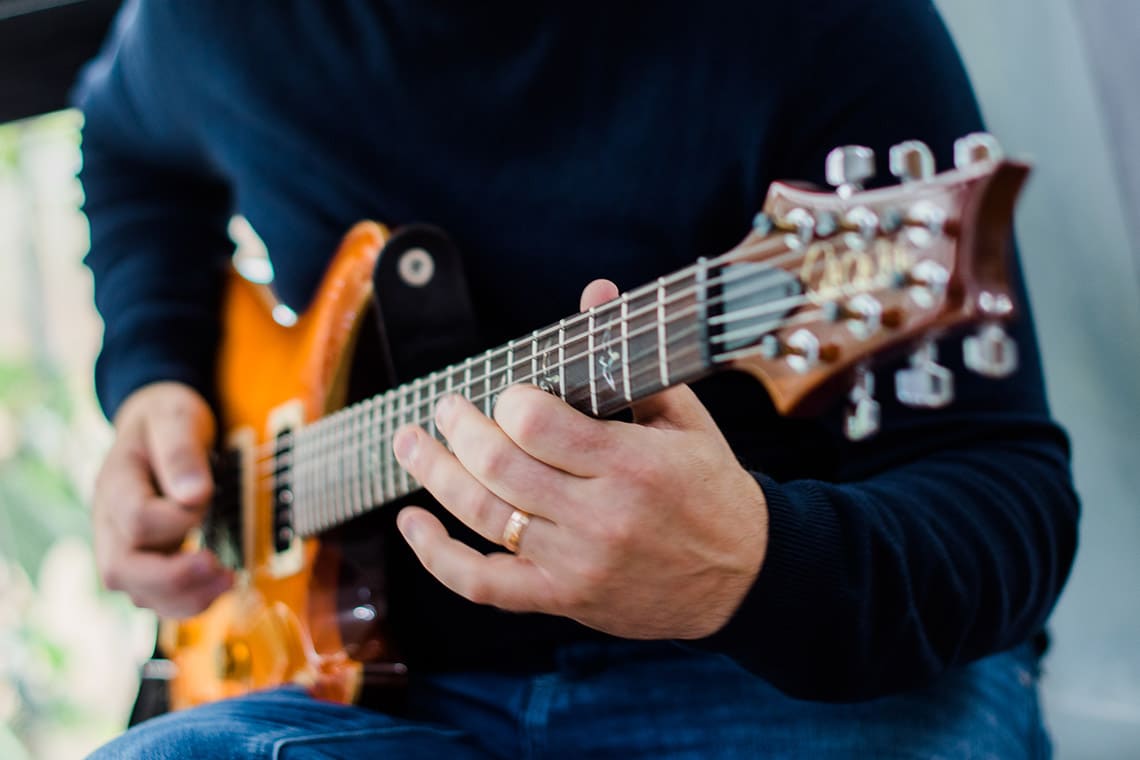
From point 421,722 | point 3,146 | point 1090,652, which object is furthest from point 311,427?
point 3,146

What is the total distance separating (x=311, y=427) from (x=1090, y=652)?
0.76 meters

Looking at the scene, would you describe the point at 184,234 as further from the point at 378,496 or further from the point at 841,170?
the point at 841,170

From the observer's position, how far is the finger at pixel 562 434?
1.48 feet

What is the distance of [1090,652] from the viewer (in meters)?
0.99

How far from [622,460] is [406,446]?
0.50ft

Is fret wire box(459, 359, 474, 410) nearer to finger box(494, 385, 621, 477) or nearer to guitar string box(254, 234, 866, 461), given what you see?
guitar string box(254, 234, 866, 461)

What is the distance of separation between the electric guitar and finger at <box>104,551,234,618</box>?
0.09 feet

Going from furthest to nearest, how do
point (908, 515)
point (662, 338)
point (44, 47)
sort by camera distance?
point (44, 47) → point (908, 515) → point (662, 338)

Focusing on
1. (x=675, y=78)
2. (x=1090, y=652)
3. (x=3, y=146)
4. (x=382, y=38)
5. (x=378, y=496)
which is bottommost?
(x=1090, y=652)

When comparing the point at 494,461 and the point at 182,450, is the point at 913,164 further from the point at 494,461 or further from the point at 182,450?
the point at 182,450

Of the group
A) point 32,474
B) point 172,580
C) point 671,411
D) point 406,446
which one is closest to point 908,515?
point 671,411

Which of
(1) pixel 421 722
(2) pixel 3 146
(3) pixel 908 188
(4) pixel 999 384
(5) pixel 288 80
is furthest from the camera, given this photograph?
(2) pixel 3 146

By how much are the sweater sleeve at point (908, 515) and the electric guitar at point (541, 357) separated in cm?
10

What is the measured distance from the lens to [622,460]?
45 cm
